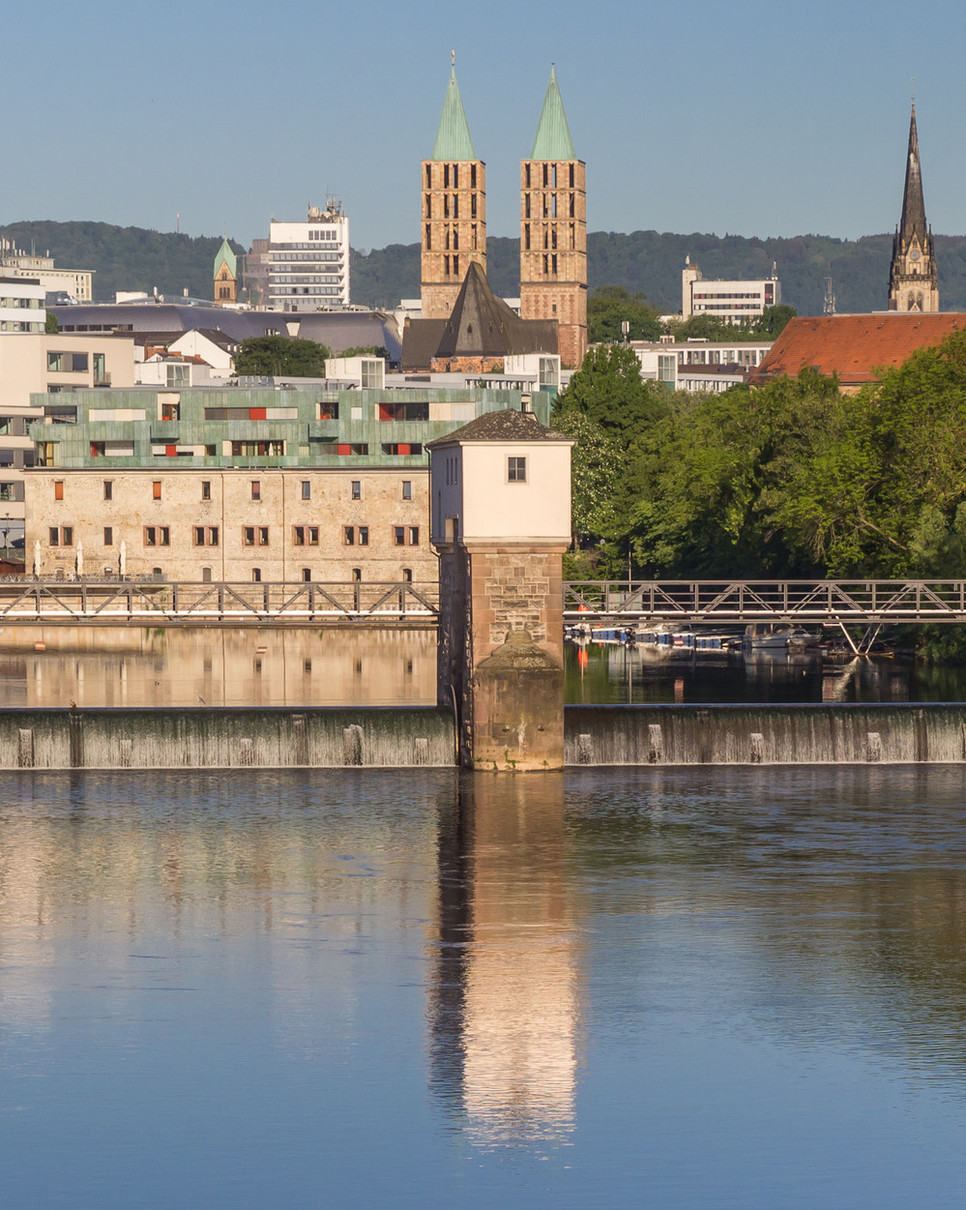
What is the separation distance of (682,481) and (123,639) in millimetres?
40358

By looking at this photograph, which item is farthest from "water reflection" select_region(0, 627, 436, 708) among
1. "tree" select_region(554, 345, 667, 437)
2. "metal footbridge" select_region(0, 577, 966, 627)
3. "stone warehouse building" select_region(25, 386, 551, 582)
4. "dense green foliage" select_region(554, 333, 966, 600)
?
"tree" select_region(554, 345, 667, 437)

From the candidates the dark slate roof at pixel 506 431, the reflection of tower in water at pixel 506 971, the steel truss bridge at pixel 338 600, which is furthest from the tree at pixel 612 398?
the reflection of tower in water at pixel 506 971

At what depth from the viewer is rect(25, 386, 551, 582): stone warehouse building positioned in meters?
149

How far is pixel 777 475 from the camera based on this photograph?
129 m

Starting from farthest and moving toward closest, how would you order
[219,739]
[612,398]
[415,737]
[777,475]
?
[612,398] < [777,475] < [415,737] < [219,739]

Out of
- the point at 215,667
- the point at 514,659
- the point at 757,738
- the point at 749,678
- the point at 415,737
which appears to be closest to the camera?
the point at 514,659

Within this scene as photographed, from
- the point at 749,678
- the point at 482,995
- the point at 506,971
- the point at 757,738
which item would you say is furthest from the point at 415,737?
the point at 749,678

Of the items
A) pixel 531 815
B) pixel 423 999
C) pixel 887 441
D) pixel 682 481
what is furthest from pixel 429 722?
pixel 682 481

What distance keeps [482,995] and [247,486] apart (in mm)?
112370

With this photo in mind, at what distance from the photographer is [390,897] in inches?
1943

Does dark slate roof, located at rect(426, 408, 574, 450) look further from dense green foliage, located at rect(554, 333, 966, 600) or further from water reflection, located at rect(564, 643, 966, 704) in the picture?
dense green foliage, located at rect(554, 333, 966, 600)

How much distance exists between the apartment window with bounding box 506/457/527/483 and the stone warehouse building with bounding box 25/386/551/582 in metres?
82.1

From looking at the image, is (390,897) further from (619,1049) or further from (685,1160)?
(685,1160)

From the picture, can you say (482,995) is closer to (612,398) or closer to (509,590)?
(509,590)
